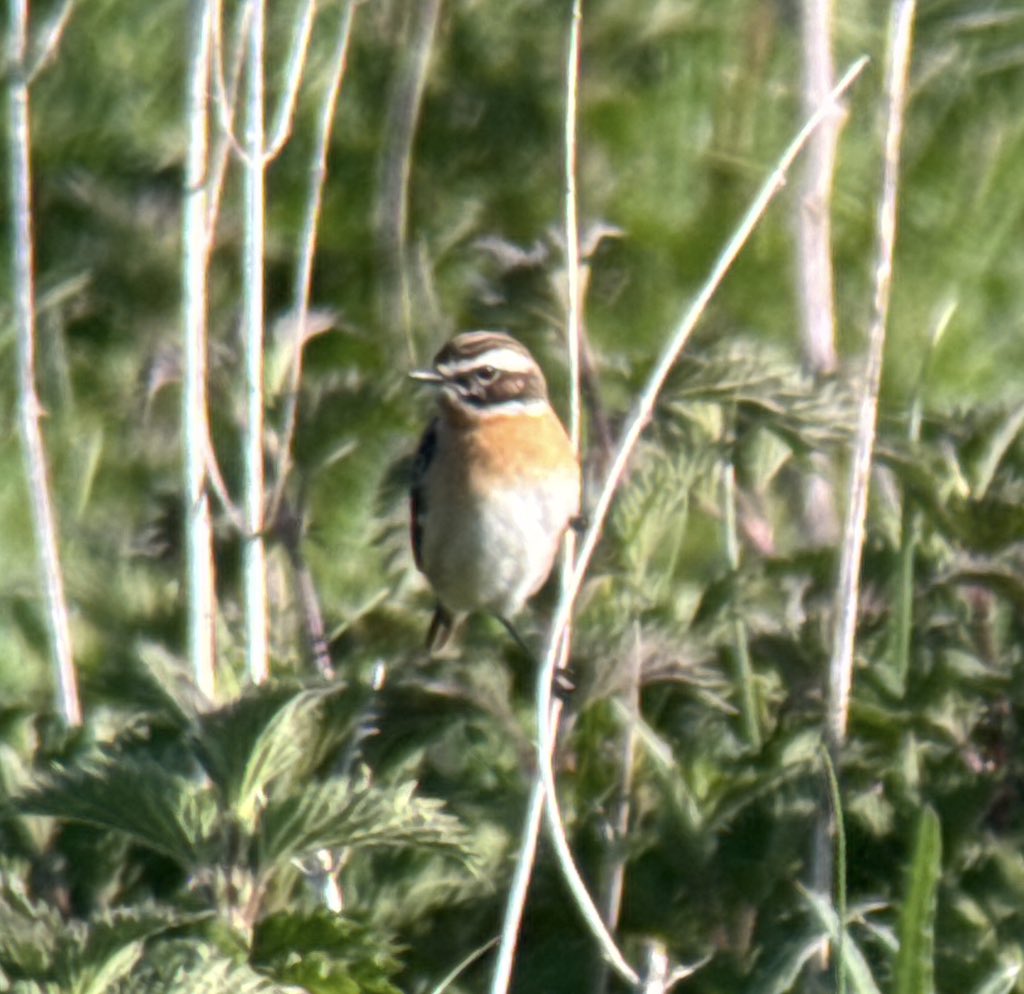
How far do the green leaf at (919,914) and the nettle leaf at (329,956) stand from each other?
786mm

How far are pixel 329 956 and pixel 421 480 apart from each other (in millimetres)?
1918

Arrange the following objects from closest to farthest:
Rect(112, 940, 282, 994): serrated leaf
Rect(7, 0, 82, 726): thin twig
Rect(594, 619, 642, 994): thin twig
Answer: Rect(112, 940, 282, 994): serrated leaf, Rect(594, 619, 642, 994): thin twig, Rect(7, 0, 82, 726): thin twig

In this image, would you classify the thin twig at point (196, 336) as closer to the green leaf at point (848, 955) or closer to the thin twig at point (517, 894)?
the thin twig at point (517, 894)

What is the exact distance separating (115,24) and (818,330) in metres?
2.60

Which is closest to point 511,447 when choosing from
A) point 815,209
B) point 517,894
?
point 815,209

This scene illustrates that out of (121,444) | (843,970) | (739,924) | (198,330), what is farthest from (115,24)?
(843,970)

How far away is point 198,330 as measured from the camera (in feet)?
12.8

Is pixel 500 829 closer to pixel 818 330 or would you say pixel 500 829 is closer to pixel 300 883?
pixel 300 883

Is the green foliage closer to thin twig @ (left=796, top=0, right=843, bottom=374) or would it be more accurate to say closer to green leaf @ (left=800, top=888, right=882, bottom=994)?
green leaf @ (left=800, top=888, right=882, bottom=994)

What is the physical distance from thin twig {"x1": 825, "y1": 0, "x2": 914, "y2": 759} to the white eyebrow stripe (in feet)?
4.14

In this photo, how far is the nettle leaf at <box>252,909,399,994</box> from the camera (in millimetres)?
3145

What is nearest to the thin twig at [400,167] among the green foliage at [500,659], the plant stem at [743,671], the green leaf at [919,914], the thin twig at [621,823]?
the green foliage at [500,659]

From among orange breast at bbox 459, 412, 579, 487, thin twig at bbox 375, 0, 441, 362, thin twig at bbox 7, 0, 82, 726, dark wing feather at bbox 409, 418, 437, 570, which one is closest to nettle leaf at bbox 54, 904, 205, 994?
thin twig at bbox 7, 0, 82, 726

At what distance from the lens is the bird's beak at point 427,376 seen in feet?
14.1
